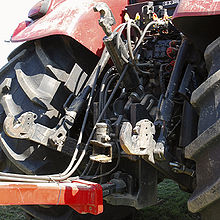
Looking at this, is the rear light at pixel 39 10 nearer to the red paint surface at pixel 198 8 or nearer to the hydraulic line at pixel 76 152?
the hydraulic line at pixel 76 152

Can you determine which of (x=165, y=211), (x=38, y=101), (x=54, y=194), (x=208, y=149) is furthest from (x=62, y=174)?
(x=165, y=211)

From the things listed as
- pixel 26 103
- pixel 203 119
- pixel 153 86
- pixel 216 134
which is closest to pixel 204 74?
pixel 153 86

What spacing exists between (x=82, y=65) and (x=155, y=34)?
1.58 feet

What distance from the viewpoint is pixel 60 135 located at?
1.79 m

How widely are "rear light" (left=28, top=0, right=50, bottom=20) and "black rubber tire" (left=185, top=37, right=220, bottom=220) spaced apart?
1.22 metres

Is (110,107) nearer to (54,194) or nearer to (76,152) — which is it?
(76,152)

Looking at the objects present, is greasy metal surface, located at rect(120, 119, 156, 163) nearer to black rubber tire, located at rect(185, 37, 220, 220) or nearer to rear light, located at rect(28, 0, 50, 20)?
black rubber tire, located at rect(185, 37, 220, 220)

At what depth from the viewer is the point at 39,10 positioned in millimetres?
2148

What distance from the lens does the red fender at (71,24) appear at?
6.30ft

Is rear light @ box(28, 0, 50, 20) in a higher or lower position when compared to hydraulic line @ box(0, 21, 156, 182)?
Answer: higher

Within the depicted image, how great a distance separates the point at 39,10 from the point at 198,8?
3.75 ft

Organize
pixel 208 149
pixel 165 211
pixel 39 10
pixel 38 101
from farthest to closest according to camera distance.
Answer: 1. pixel 165 211
2. pixel 39 10
3. pixel 38 101
4. pixel 208 149

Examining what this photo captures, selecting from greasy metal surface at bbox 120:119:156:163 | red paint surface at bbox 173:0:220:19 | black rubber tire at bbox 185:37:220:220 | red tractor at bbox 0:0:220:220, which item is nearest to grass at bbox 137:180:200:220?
red tractor at bbox 0:0:220:220

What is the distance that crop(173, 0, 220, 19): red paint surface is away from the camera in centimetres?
131
